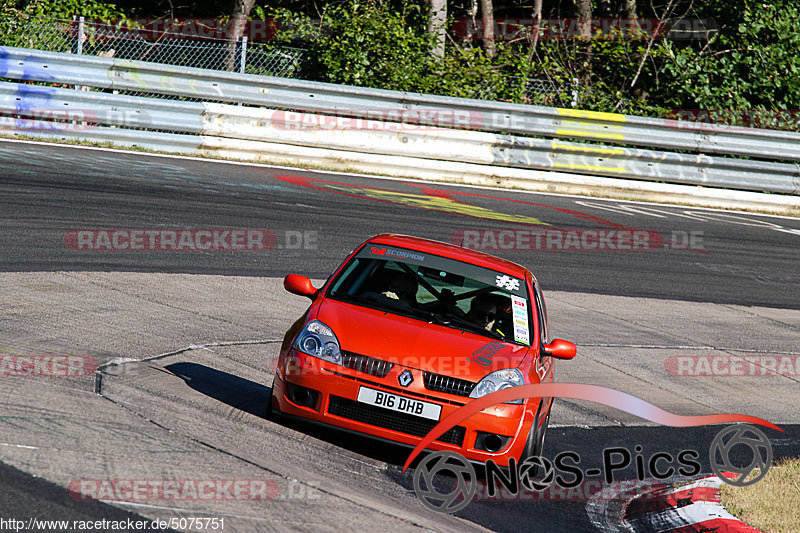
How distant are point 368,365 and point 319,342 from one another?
15.3 inches

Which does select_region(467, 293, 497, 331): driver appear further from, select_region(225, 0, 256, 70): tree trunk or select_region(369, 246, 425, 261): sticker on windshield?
select_region(225, 0, 256, 70): tree trunk

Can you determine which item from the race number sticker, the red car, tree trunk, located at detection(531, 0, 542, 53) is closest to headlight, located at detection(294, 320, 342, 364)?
the red car

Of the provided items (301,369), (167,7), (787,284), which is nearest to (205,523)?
(301,369)

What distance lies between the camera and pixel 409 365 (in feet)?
19.4

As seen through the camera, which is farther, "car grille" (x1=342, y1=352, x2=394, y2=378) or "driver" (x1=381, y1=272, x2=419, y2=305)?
"driver" (x1=381, y1=272, x2=419, y2=305)

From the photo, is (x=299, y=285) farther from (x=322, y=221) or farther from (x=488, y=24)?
(x=488, y=24)

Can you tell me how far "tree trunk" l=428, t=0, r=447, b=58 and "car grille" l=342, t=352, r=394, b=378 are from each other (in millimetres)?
13994

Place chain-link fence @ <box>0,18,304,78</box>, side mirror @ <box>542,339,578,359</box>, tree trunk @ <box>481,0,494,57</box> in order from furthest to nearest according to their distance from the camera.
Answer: tree trunk @ <box>481,0,494,57</box>
chain-link fence @ <box>0,18,304,78</box>
side mirror @ <box>542,339,578,359</box>

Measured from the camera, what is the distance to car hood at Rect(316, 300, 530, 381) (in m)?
5.96

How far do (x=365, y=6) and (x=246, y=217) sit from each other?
322 inches

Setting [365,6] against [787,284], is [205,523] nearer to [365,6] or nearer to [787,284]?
[787,284]

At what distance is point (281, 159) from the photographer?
1579 centimetres

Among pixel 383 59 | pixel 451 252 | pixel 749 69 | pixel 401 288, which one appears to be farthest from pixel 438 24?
pixel 401 288

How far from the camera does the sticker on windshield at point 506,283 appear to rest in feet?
23.3
